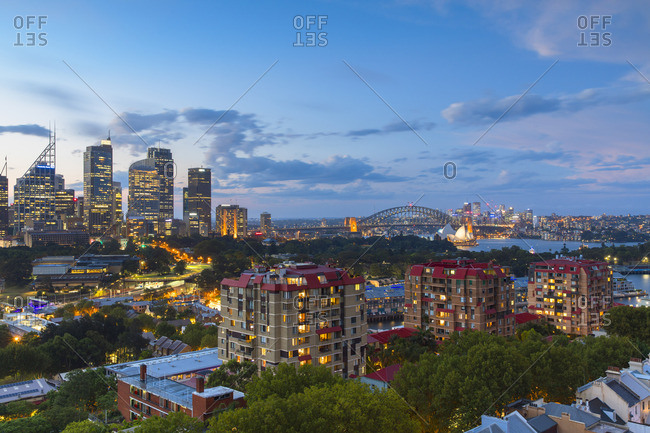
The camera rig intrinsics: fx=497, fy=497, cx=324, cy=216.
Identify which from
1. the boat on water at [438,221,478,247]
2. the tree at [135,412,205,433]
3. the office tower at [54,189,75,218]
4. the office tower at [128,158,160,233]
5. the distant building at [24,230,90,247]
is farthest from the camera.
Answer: the office tower at [128,158,160,233]

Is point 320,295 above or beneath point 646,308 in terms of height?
above

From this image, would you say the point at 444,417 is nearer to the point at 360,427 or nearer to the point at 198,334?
the point at 360,427

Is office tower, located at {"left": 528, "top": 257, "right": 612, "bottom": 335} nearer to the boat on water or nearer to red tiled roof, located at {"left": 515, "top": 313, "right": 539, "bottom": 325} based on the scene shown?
red tiled roof, located at {"left": 515, "top": 313, "right": 539, "bottom": 325}

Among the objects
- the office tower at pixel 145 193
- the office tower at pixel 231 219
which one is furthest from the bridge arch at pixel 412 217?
the office tower at pixel 145 193

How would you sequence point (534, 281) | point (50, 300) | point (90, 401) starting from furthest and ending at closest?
1. point (50, 300)
2. point (534, 281)
3. point (90, 401)

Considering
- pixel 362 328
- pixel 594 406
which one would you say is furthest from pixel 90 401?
pixel 594 406

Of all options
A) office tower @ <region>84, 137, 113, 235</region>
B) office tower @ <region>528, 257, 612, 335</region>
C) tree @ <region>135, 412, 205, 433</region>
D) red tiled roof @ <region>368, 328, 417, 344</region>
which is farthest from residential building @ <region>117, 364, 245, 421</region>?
office tower @ <region>84, 137, 113, 235</region>

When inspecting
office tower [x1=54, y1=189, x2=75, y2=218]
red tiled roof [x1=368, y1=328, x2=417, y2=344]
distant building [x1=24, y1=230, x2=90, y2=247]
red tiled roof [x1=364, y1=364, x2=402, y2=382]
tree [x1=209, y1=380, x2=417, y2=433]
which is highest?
office tower [x1=54, y1=189, x2=75, y2=218]
